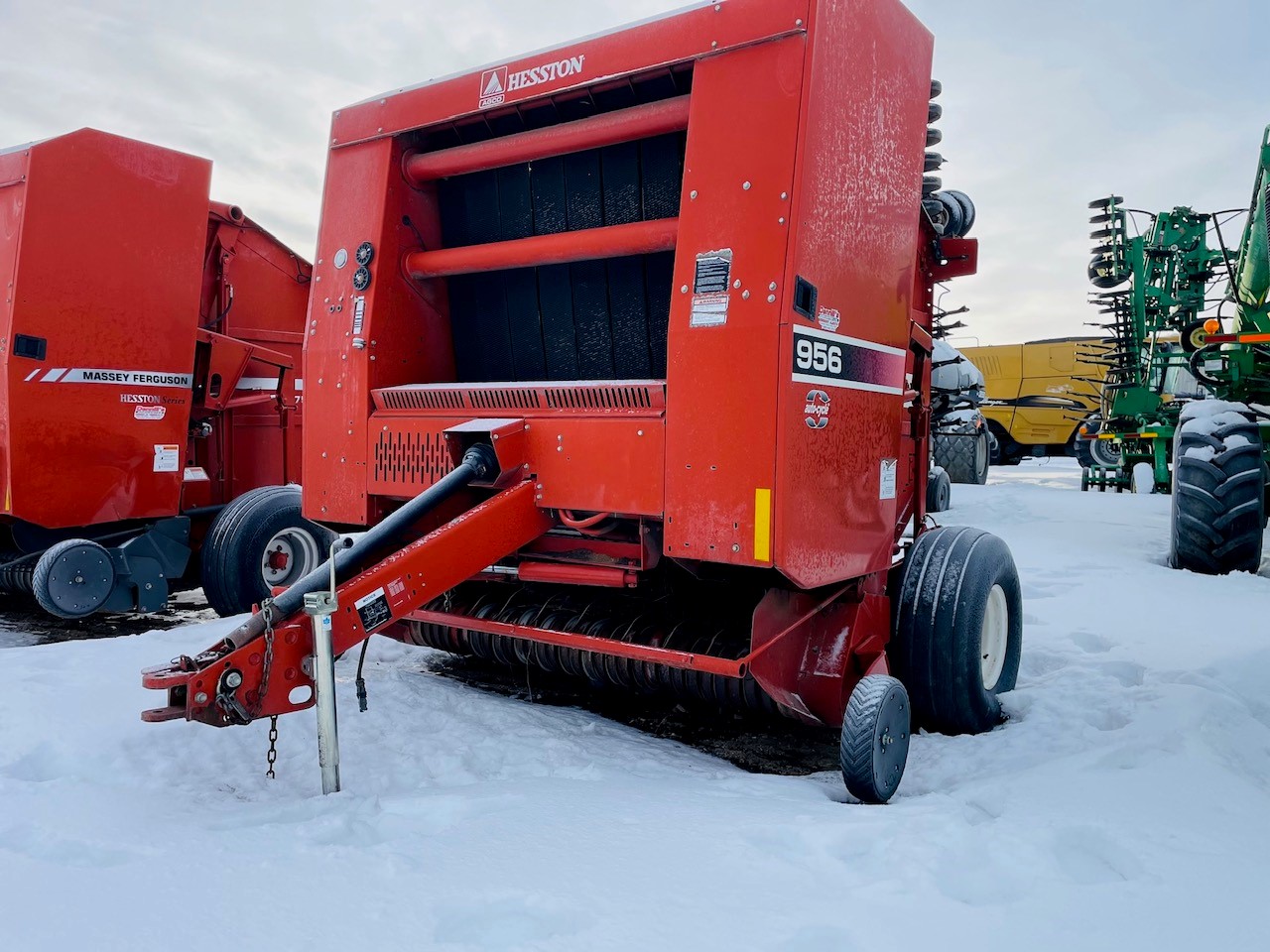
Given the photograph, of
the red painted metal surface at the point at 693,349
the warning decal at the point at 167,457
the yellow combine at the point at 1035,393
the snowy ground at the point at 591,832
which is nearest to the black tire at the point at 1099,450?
the yellow combine at the point at 1035,393

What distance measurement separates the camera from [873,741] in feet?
9.07

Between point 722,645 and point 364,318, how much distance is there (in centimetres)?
195

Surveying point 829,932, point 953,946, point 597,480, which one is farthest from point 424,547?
point 953,946

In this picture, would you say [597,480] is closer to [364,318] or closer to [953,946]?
[364,318]

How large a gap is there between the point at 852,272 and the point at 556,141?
1212 mm

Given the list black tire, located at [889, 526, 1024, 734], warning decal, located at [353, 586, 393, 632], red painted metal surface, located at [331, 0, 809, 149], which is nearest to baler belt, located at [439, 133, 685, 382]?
red painted metal surface, located at [331, 0, 809, 149]

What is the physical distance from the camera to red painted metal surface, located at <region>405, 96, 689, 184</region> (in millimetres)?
3309

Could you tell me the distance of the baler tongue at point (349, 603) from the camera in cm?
249

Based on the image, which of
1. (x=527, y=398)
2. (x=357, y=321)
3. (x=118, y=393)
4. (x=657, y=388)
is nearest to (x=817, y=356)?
(x=657, y=388)

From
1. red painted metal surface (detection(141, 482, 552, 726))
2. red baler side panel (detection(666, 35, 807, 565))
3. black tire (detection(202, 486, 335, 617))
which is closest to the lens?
red painted metal surface (detection(141, 482, 552, 726))

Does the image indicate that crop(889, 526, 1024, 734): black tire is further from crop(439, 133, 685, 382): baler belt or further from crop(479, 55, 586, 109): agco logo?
crop(479, 55, 586, 109): agco logo

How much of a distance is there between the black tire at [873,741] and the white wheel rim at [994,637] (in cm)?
116

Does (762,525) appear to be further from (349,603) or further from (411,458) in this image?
(411,458)

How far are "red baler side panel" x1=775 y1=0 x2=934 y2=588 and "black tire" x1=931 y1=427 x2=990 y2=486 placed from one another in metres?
Answer: 11.2
